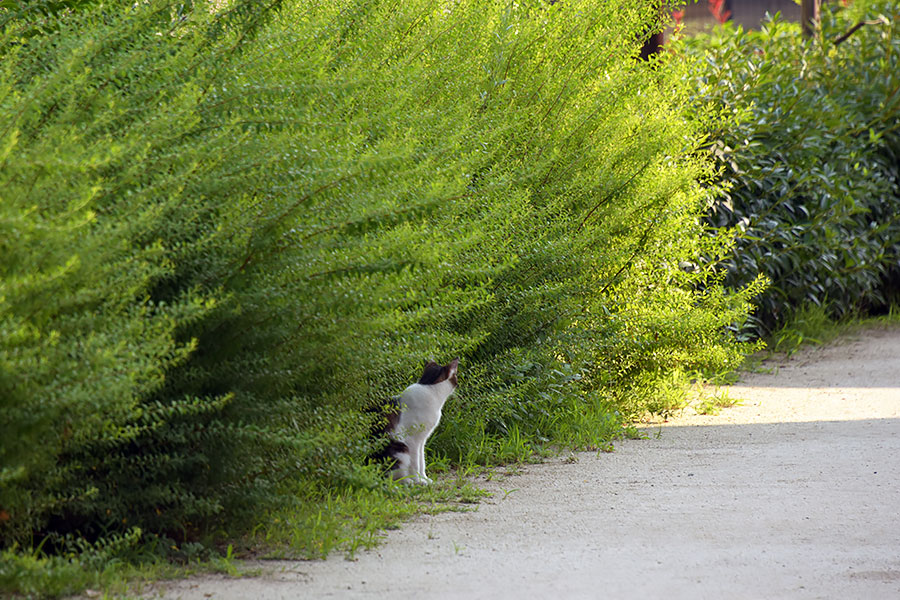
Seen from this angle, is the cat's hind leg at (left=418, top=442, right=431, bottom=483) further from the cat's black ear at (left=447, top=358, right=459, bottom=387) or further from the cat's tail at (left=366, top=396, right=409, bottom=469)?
the cat's black ear at (left=447, top=358, right=459, bottom=387)

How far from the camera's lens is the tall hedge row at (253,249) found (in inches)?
97.3

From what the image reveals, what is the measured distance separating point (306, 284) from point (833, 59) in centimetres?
725

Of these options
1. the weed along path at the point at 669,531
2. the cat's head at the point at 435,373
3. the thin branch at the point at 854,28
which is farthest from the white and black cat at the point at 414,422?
the thin branch at the point at 854,28

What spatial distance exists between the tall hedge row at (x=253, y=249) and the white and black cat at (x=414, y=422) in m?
0.11

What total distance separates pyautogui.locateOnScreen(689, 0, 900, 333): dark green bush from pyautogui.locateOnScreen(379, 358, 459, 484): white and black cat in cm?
329

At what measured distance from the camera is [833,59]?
8.84m

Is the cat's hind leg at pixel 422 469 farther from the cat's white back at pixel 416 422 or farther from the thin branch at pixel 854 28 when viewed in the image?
the thin branch at pixel 854 28

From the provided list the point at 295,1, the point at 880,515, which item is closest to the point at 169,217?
the point at 295,1

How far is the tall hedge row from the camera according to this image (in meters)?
2.47

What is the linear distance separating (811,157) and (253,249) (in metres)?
5.98

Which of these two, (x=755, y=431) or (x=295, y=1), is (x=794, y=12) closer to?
(x=755, y=431)

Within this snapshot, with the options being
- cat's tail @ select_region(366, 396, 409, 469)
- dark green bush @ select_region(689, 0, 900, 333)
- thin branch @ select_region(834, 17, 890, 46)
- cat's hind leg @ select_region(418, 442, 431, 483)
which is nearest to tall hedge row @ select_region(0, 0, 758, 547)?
cat's tail @ select_region(366, 396, 409, 469)

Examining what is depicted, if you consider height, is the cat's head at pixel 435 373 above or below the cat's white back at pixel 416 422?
above

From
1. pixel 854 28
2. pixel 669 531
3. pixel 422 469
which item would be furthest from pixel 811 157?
pixel 669 531
